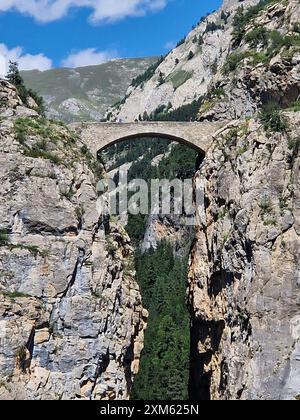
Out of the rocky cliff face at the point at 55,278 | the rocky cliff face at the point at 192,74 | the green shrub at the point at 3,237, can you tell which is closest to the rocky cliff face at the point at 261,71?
the rocky cliff face at the point at 55,278

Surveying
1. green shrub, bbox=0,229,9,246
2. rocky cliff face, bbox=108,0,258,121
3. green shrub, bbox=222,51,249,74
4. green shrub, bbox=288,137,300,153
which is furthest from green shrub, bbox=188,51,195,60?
green shrub, bbox=0,229,9,246

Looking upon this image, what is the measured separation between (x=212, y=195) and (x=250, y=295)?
421 inches

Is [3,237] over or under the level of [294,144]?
under

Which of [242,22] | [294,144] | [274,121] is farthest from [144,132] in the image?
[242,22]

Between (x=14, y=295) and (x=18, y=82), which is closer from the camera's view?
(x=14, y=295)

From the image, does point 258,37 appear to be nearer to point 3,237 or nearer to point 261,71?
point 261,71

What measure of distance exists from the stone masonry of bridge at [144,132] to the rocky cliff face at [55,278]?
9.81 feet

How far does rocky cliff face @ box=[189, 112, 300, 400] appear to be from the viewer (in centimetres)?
4169

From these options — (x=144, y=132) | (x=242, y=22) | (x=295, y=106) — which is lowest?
(x=144, y=132)

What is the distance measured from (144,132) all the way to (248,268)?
14.8 metres

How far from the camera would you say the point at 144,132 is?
52.0 m

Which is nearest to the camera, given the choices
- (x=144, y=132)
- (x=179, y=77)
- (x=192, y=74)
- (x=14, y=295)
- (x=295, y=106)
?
(x=14, y=295)

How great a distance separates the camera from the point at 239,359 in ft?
141

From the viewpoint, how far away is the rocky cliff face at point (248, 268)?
41688mm
